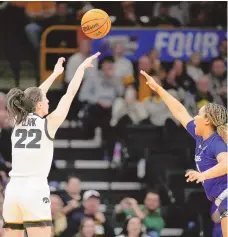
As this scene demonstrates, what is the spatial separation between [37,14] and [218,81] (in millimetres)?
2932

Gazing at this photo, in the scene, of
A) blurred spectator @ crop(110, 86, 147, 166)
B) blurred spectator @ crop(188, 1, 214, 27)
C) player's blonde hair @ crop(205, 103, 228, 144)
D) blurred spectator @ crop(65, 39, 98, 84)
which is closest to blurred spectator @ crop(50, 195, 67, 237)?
blurred spectator @ crop(110, 86, 147, 166)

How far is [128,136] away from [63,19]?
214 cm

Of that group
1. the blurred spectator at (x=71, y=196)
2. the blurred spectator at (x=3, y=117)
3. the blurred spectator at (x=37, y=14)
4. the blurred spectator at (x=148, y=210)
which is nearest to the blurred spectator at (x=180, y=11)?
the blurred spectator at (x=37, y=14)

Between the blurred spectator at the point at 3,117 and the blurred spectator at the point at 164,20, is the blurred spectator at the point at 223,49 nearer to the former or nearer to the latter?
the blurred spectator at the point at 164,20

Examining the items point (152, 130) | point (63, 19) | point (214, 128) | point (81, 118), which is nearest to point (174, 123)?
point (152, 130)

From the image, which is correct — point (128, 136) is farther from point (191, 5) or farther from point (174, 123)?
point (191, 5)

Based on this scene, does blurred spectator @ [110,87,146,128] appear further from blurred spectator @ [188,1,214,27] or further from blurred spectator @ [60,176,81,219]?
blurred spectator @ [188,1,214,27]

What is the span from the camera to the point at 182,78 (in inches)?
564

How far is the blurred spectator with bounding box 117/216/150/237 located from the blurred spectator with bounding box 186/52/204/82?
342 cm

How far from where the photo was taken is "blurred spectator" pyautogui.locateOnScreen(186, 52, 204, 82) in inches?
571

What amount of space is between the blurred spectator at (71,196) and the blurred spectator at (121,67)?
2.37m

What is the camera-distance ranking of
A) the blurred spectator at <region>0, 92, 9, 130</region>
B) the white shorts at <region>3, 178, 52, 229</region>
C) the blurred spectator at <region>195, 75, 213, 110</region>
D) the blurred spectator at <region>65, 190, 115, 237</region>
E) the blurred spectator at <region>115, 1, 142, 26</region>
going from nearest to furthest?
the white shorts at <region>3, 178, 52, 229</region>
the blurred spectator at <region>65, 190, 115, 237</region>
the blurred spectator at <region>0, 92, 9, 130</region>
the blurred spectator at <region>195, 75, 213, 110</region>
the blurred spectator at <region>115, 1, 142, 26</region>

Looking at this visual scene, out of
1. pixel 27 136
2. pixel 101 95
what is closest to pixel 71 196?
pixel 101 95

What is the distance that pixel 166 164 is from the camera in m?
13.7
